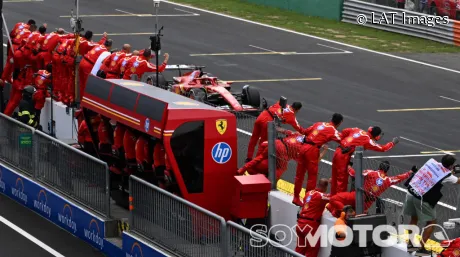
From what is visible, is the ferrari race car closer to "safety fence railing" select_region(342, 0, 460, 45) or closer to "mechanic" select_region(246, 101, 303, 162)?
"mechanic" select_region(246, 101, 303, 162)

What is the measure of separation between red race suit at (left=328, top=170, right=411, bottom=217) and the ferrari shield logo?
2.47 m

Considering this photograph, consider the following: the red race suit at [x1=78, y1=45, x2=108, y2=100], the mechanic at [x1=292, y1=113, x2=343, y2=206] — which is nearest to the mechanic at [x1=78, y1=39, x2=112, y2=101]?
the red race suit at [x1=78, y1=45, x2=108, y2=100]

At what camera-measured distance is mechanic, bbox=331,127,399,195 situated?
17.3 metres

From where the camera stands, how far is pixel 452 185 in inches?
623

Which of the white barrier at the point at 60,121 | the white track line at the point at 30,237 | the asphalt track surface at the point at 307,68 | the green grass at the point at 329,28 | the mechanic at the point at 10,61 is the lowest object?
the white track line at the point at 30,237

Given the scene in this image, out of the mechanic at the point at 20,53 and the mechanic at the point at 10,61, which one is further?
the mechanic at the point at 10,61

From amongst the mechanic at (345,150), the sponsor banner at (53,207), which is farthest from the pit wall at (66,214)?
the mechanic at (345,150)

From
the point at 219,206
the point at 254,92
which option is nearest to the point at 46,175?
the point at 219,206

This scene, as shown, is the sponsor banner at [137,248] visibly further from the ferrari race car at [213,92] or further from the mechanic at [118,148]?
the ferrari race car at [213,92]

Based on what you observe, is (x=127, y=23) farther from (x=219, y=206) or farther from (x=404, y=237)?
(x=404, y=237)

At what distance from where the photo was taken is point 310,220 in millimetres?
16844

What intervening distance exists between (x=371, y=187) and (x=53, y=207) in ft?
21.7

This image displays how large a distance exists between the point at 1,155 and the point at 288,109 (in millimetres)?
6083

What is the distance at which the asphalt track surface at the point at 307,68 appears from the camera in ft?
98.4
